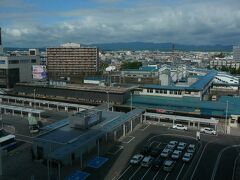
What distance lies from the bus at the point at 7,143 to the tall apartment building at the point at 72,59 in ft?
262

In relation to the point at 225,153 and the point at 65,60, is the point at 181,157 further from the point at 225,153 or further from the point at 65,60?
the point at 65,60

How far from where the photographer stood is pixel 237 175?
24391 mm

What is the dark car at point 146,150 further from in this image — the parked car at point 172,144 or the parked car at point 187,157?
the parked car at point 187,157

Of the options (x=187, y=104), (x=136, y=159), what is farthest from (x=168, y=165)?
(x=187, y=104)

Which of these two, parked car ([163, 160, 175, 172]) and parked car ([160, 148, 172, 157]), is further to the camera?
parked car ([160, 148, 172, 157])

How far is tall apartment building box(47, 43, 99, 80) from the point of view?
111 metres

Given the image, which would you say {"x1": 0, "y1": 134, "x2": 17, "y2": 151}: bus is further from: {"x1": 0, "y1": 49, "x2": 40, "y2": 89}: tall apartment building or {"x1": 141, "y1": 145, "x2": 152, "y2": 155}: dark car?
{"x1": 0, "y1": 49, "x2": 40, "y2": 89}: tall apartment building

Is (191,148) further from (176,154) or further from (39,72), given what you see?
(39,72)

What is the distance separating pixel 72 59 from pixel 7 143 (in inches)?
3253

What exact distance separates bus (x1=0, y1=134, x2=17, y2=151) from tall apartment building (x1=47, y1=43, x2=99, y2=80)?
79848mm

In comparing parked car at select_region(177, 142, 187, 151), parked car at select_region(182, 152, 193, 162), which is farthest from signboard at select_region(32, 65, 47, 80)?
parked car at select_region(182, 152, 193, 162)

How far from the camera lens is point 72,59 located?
111 metres

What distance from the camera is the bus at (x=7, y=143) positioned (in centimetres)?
2977

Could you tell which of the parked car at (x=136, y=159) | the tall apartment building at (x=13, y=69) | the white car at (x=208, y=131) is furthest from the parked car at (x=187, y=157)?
the tall apartment building at (x=13, y=69)
